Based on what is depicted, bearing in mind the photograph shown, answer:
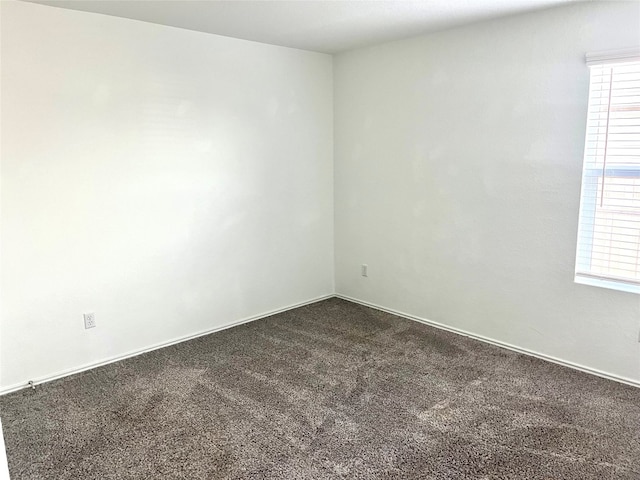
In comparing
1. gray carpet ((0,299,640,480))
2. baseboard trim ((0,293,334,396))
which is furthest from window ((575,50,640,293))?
baseboard trim ((0,293,334,396))

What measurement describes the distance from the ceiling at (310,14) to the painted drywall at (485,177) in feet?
0.82

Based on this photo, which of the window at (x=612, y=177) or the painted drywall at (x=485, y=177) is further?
the painted drywall at (x=485, y=177)

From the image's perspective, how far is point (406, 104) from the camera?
394 cm

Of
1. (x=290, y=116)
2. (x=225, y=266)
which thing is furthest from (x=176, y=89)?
(x=225, y=266)

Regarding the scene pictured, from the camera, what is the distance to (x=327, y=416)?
8.74ft

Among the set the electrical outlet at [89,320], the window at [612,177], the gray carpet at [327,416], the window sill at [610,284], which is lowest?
the gray carpet at [327,416]

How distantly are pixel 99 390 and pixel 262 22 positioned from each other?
2672 mm

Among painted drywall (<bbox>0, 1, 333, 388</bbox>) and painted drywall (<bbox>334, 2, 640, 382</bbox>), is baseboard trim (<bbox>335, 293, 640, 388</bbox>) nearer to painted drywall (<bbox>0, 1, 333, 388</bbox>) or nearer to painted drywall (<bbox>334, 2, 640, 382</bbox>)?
painted drywall (<bbox>334, 2, 640, 382</bbox>)

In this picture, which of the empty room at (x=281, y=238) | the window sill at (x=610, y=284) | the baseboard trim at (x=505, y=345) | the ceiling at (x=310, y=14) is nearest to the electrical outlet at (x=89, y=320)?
the empty room at (x=281, y=238)

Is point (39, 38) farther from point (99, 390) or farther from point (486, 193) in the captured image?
point (486, 193)

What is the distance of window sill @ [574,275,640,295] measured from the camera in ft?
9.62

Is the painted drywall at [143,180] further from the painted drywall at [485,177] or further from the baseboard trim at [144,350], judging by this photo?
the painted drywall at [485,177]

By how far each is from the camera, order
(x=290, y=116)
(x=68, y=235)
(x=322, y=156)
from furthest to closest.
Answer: (x=322, y=156), (x=290, y=116), (x=68, y=235)

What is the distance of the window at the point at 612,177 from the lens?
2859mm
